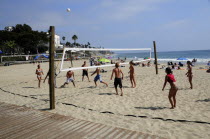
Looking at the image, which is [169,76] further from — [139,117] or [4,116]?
[4,116]

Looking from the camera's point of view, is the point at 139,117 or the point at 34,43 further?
the point at 34,43

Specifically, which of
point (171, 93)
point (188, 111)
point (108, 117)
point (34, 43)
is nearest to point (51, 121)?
point (108, 117)

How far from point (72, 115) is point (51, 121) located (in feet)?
2.23

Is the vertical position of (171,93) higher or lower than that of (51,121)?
higher

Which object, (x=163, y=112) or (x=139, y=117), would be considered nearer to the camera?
(x=139, y=117)

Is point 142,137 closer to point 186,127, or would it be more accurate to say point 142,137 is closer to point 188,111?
point 186,127

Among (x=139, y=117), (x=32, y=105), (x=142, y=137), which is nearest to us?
(x=142, y=137)

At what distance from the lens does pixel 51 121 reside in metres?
4.22

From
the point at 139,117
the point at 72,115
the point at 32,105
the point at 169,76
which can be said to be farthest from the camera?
the point at 32,105

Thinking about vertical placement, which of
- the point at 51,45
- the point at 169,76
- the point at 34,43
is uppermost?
the point at 34,43

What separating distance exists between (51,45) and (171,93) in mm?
3975

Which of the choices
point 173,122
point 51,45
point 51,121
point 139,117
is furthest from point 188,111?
point 51,45

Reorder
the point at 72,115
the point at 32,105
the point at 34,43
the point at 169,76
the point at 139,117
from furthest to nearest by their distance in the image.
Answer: the point at 34,43 → the point at 32,105 → the point at 169,76 → the point at 72,115 → the point at 139,117

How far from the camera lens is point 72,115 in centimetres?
474
